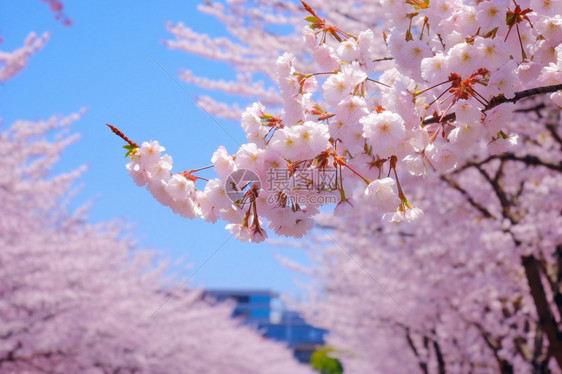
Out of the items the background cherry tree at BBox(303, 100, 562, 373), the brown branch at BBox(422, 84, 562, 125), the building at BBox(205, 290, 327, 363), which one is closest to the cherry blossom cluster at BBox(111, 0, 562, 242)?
the brown branch at BBox(422, 84, 562, 125)

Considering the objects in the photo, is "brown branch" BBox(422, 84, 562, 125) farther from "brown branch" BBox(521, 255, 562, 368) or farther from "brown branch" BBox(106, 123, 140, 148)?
"brown branch" BBox(521, 255, 562, 368)

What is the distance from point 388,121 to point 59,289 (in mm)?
11367

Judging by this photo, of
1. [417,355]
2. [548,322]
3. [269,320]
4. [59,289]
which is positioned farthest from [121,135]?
[269,320]

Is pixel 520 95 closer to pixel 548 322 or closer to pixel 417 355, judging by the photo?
pixel 548 322

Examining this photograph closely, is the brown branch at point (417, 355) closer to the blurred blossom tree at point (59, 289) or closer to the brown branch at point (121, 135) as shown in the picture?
the blurred blossom tree at point (59, 289)

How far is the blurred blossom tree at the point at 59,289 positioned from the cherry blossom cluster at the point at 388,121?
7.78 metres

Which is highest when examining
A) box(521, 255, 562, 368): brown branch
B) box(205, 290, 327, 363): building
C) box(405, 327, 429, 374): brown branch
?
box(205, 290, 327, 363): building

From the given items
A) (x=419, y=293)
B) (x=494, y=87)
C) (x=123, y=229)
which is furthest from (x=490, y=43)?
(x=123, y=229)

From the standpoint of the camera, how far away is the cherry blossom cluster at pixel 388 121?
186cm

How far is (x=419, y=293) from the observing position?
1086cm

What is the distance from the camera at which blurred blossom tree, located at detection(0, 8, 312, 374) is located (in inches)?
393

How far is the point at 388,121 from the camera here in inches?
72.9

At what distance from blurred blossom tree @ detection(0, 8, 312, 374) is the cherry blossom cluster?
7.78m

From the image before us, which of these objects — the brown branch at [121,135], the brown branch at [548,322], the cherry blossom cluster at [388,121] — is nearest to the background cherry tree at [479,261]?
the brown branch at [548,322]
